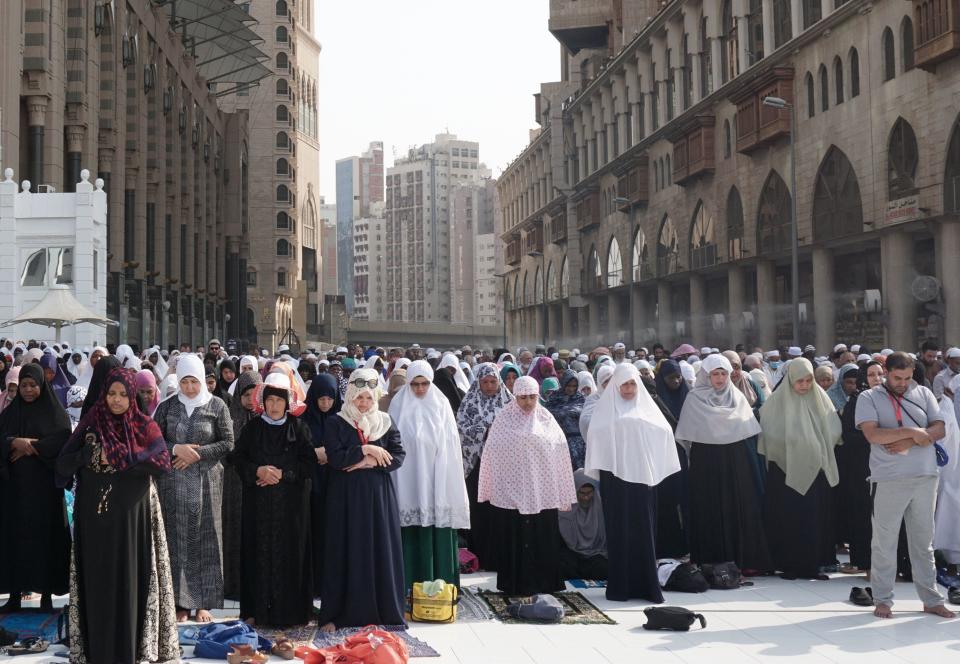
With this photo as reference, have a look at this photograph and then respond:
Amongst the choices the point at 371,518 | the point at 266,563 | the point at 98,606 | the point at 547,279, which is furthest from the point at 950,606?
the point at 547,279

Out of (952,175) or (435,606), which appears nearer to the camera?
(435,606)

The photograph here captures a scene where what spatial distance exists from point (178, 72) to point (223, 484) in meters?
42.3

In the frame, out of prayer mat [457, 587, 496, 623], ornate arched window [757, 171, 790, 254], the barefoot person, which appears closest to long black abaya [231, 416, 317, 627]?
prayer mat [457, 587, 496, 623]

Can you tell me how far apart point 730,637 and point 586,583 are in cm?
195

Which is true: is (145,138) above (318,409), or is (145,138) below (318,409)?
above

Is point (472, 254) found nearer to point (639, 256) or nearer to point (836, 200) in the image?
point (639, 256)

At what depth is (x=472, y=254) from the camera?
461ft

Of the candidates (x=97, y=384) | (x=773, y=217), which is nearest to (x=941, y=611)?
(x=97, y=384)

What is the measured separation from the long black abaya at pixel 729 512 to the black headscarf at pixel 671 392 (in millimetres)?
908

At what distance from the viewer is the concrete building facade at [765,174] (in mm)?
25984

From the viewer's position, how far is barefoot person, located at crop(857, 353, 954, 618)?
7.20 metres

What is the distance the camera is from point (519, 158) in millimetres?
76500

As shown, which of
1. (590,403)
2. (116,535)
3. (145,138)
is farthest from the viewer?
(145,138)

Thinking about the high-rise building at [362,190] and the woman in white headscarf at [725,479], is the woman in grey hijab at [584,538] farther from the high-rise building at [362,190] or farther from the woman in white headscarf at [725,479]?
the high-rise building at [362,190]
